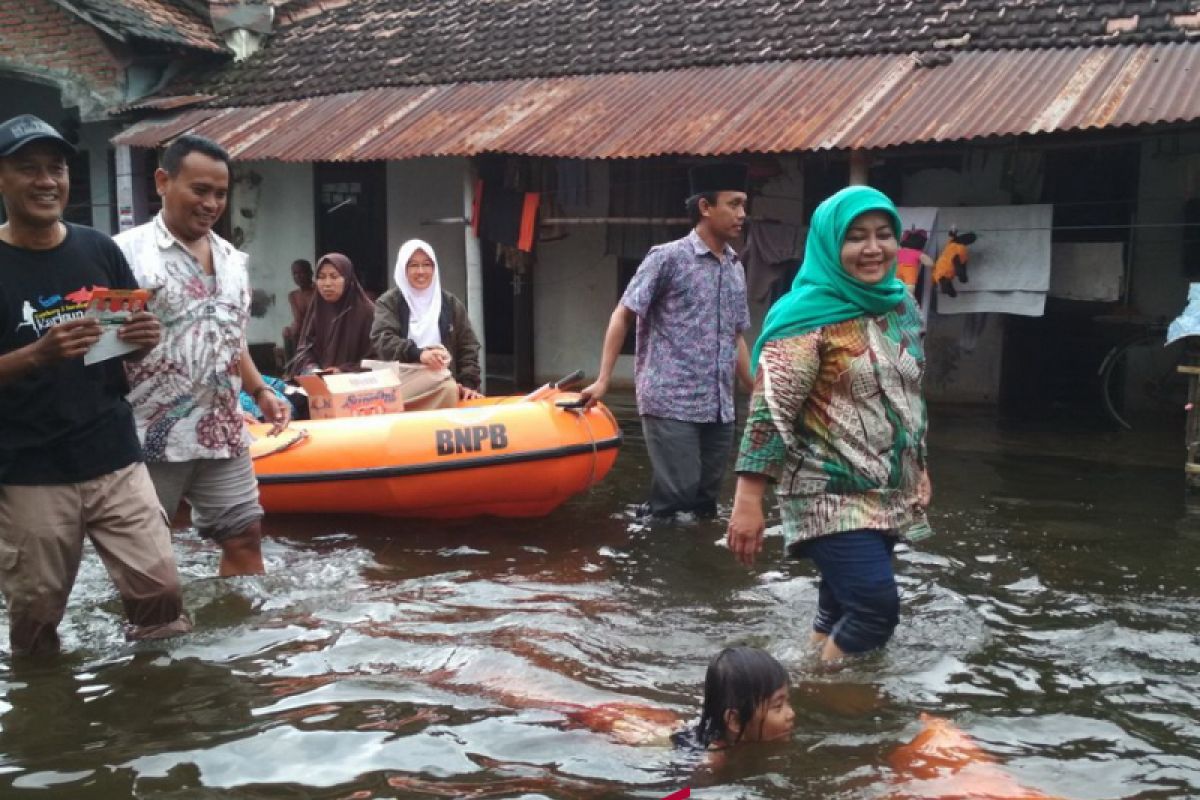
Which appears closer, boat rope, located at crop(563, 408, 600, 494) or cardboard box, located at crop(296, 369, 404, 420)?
boat rope, located at crop(563, 408, 600, 494)

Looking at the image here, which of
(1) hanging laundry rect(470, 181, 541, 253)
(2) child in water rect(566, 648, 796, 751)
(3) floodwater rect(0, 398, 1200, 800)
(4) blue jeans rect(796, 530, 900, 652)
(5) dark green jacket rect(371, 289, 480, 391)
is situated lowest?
(3) floodwater rect(0, 398, 1200, 800)

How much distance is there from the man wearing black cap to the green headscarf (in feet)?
Result: 7.37

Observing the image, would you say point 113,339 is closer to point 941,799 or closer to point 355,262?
point 941,799

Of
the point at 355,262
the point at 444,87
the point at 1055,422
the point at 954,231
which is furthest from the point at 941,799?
the point at 355,262

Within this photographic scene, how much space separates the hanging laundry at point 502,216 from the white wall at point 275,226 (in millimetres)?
3733

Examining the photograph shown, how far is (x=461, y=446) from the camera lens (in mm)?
6766

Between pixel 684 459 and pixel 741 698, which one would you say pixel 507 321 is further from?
pixel 741 698

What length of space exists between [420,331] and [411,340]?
80 millimetres

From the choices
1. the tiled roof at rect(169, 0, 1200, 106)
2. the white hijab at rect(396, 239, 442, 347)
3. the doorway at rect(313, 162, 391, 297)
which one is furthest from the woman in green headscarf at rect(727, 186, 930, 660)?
the doorway at rect(313, 162, 391, 297)

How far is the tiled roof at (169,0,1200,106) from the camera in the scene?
1036 cm

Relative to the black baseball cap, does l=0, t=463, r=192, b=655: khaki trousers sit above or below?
below

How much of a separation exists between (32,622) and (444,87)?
9923 mm

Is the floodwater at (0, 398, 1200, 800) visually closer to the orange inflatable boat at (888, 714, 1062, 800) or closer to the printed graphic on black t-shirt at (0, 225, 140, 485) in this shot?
the orange inflatable boat at (888, 714, 1062, 800)

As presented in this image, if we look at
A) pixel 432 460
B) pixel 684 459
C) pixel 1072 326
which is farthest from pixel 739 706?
pixel 1072 326
